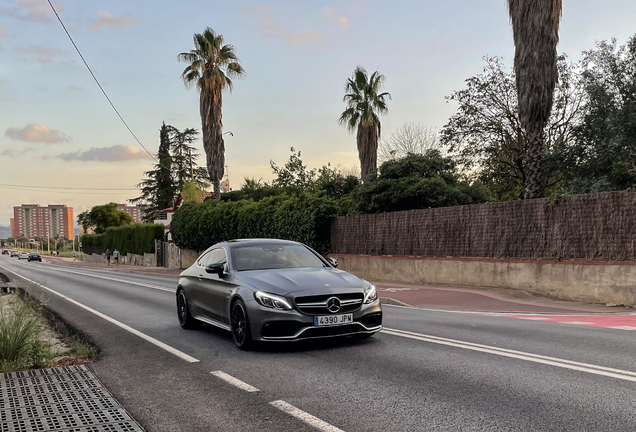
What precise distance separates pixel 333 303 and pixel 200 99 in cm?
3283

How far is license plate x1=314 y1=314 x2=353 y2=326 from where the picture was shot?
24.3 feet

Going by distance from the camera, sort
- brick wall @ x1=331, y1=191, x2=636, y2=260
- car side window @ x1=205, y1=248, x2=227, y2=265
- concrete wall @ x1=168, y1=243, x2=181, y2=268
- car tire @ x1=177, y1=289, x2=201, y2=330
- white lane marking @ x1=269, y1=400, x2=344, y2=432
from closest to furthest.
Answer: white lane marking @ x1=269, y1=400, x2=344, y2=432 → car side window @ x1=205, y1=248, x2=227, y2=265 → car tire @ x1=177, y1=289, x2=201, y2=330 → brick wall @ x1=331, y1=191, x2=636, y2=260 → concrete wall @ x1=168, y1=243, x2=181, y2=268

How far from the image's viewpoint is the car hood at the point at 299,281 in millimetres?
7535

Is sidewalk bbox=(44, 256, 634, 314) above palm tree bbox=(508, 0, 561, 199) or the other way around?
the other way around

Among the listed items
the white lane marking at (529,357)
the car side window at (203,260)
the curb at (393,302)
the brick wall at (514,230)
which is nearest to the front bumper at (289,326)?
the white lane marking at (529,357)

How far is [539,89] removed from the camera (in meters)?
18.3

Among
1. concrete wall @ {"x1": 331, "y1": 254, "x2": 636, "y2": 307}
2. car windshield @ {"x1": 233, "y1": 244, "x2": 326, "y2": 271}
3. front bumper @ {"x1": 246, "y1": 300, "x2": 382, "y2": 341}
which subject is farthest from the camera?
concrete wall @ {"x1": 331, "y1": 254, "x2": 636, "y2": 307}

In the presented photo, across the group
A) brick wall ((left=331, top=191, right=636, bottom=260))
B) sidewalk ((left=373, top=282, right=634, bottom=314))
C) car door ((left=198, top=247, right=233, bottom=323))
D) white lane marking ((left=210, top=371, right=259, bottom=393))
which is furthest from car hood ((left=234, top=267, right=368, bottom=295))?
brick wall ((left=331, top=191, right=636, bottom=260))

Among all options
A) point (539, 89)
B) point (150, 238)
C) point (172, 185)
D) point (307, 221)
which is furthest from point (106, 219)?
point (539, 89)

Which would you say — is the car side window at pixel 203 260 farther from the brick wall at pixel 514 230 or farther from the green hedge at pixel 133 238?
the green hedge at pixel 133 238

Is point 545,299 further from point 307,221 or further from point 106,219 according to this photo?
point 106,219

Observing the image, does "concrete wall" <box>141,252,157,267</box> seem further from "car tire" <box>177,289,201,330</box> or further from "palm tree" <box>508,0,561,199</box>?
"car tire" <box>177,289,201,330</box>

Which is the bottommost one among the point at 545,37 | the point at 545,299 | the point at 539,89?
the point at 545,299

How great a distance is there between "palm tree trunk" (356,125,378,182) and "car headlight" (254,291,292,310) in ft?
95.6
